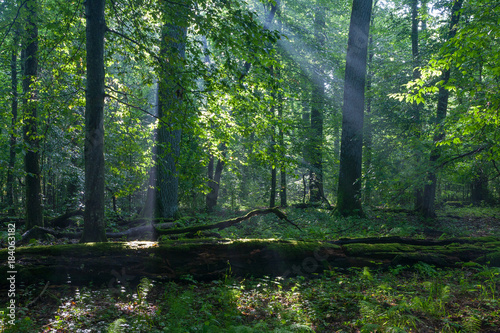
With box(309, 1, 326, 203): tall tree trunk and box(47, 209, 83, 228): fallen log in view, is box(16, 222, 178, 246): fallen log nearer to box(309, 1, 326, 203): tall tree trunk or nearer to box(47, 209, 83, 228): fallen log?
box(47, 209, 83, 228): fallen log

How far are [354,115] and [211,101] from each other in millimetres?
7039

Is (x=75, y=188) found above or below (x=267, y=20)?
below

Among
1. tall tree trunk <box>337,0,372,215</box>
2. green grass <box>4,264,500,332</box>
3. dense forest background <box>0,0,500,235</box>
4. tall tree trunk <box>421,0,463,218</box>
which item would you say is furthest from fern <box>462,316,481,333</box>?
tall tree trunk <box>421,0,463,218</box>

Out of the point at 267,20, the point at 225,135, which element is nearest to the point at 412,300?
the point at 225,135

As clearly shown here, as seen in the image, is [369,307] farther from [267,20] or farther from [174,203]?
[267,20]

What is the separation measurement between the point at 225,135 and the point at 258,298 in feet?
15.5

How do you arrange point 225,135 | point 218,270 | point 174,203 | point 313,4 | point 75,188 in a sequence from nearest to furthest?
1. point 218,270
2. point 225,135
3. point 174,203
4. point 75,188
5. point 313,4

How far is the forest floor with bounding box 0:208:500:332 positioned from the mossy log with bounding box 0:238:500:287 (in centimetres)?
18

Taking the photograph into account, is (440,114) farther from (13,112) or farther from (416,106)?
(13,112)

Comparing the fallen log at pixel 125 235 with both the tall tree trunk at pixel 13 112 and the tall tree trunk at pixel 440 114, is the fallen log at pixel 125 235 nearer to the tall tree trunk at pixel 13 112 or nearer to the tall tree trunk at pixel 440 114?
the tall tree trunk at pixel 13 112

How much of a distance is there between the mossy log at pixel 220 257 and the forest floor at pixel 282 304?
18cm

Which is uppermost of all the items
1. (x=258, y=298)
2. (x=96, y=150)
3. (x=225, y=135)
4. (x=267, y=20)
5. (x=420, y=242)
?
(x=267, y=20)

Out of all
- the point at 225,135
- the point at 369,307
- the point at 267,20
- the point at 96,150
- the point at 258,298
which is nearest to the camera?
the point at 369,307

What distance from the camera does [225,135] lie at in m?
8.23
